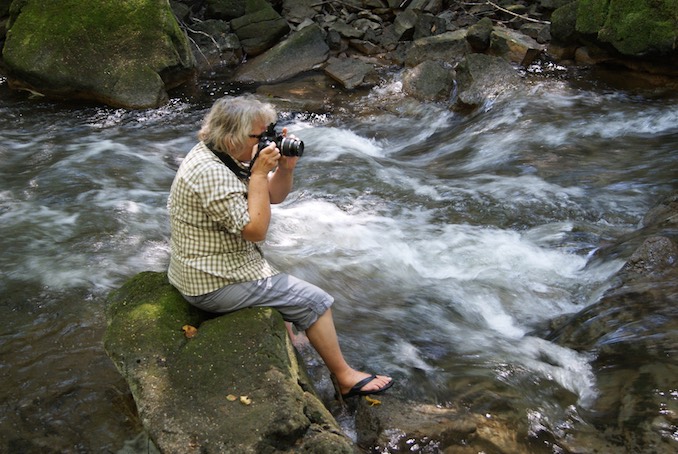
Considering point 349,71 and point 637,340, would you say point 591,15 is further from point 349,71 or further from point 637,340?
point 637,340

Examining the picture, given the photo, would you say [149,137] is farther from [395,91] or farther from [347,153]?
[395,91]

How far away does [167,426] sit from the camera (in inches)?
114

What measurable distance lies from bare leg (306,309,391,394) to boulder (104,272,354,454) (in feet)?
0.73

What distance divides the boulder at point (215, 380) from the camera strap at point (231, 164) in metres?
0.72

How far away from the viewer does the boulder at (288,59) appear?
11555 millimetres

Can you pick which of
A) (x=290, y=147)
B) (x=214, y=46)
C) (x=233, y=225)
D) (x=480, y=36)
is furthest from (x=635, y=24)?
(x=233, y=225)

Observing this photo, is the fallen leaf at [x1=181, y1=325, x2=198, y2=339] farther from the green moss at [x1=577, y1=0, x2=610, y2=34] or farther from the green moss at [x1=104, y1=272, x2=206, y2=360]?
the green moss at [x1=577, y1=0, x2=610, y2=34]

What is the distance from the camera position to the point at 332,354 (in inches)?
147

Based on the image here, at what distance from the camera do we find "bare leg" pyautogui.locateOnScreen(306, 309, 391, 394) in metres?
3.66

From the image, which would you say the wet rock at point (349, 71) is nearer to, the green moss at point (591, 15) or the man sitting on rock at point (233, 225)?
the green moss at point (591, 15)

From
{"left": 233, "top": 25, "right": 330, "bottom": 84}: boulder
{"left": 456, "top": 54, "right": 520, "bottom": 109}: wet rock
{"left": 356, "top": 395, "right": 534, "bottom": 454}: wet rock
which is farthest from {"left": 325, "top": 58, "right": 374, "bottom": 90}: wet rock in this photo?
{"left": 356, "top": 395, "right": 534, "bottom": 454}: wet rock

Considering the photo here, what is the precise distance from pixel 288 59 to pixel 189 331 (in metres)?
8.96

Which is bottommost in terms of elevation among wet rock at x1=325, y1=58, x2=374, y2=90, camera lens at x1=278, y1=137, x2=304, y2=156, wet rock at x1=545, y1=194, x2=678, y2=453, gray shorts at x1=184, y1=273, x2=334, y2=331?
wet rock at x1=545, y1=194, x2=678, y2=453

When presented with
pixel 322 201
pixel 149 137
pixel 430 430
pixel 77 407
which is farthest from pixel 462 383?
pixel 149 137
